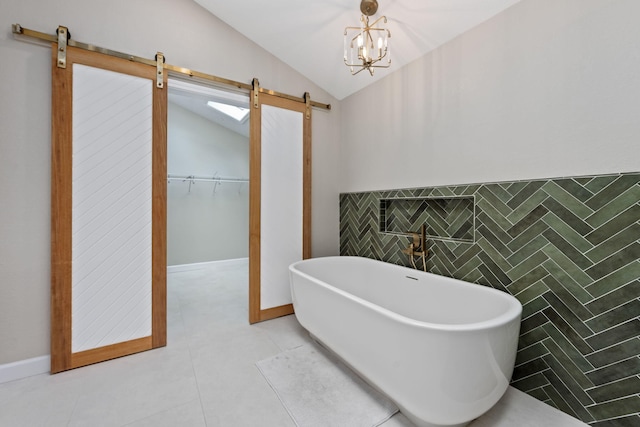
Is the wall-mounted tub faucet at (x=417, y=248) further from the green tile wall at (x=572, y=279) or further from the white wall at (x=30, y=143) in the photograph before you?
the white wall at (x=30, y=143)

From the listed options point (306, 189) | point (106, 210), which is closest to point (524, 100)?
point (306, 189)

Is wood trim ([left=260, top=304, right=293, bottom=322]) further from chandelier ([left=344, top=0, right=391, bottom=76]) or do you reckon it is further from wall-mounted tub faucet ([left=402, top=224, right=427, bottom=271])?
chandelier ([left=344, top=0, right=391, bottom=76])

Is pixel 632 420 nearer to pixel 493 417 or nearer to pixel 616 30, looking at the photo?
pixel 493 417

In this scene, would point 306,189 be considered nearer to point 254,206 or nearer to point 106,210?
point 254,206

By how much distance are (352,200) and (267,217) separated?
1.02 m

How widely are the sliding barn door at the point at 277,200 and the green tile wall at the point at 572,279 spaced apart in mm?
1669

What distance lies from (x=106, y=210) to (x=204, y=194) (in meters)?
2.82

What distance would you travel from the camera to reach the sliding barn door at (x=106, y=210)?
1.76 metres

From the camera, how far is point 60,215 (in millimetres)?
1757

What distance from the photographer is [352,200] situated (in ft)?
9.84

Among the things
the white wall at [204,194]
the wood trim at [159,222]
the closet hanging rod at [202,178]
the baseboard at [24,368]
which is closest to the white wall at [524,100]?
the wood trim at [159,222]

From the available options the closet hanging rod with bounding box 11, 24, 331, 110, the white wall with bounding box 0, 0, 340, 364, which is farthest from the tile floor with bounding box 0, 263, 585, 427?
the closet hanging rod with bounding box 11, 24, 331, 110

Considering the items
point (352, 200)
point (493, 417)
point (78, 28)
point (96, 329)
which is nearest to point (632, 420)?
point (493, 417)

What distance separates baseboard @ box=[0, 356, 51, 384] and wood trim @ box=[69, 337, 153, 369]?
150mm
